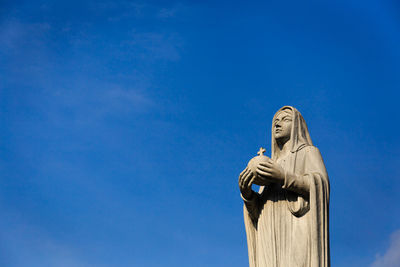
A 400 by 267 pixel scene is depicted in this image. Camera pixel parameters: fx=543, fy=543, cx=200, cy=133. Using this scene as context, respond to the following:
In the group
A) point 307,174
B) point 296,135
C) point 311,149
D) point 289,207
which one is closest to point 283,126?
point 296,135

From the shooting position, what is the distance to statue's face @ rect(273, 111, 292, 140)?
12.5 metres

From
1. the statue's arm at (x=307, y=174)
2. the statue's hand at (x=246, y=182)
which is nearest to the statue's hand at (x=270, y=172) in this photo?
the statue's arm at (x=307, y=174)

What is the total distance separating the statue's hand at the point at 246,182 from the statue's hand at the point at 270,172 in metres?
0.28

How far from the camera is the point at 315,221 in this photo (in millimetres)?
10867

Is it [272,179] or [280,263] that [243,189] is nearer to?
[272,179]

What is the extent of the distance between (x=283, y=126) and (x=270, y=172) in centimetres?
186

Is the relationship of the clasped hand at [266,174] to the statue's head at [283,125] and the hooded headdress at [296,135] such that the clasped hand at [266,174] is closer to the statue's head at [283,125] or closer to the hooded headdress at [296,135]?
the hooded headdress at [296,135]

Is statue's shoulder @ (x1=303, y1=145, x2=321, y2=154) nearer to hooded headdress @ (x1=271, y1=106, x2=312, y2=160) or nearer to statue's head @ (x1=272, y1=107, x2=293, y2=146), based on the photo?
hooded headdress @ (x1=271, y1=106, x2=312, y2=160)

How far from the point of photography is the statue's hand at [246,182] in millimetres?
11289

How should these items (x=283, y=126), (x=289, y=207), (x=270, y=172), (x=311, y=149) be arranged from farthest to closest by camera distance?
(x=283, y=126) < (x=311, y=149) < (x=289, y=207) < (x=270, y=172)

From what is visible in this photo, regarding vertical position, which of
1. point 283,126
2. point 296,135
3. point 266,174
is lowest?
point 266,174

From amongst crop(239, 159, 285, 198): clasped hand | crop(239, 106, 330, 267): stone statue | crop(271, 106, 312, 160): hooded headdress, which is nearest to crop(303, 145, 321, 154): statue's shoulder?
crop(239, 106, 330, 267): stone statue

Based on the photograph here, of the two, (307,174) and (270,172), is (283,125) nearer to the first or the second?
(307,174)

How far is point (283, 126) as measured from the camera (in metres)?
12.5
